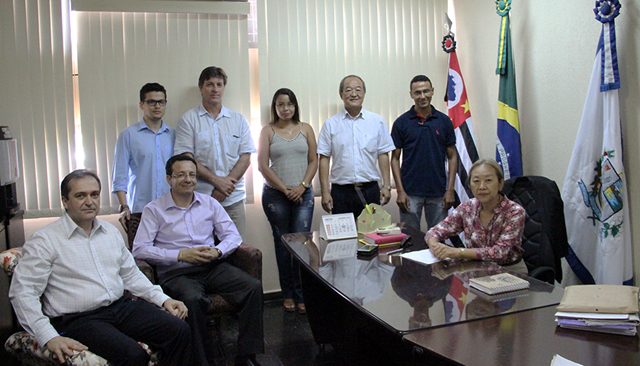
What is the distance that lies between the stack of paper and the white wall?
1.64 meters

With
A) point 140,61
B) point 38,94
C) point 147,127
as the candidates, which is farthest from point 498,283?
point 38,94

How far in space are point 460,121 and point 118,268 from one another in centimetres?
281

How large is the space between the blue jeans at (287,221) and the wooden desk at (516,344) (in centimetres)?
222

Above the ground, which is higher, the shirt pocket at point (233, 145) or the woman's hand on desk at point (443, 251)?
the shirt pocket at point (233, 145)

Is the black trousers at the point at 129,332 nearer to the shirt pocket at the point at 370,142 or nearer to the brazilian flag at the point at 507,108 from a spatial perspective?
the shirt pocket at the point at 370,142

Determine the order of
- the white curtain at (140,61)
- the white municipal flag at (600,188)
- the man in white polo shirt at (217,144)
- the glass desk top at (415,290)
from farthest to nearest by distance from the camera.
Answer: the white curtain at (140,61) < the man in white polo shirt at (217,144) < the white municipal flag at (600,188) < the glass desk top at (415,290)

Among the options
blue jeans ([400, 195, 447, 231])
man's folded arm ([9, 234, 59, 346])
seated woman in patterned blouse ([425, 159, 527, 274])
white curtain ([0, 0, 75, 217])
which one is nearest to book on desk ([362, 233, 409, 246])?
seated woman in patterned blouse ([425, 159, 527, 274])

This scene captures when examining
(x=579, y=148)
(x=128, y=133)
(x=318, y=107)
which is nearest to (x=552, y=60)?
(x=579, y=148)

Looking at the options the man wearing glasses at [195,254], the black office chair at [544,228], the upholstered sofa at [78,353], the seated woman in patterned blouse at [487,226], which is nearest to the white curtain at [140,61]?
the man wearing glasses at [195,254]

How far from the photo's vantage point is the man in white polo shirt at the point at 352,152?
12.2 ft

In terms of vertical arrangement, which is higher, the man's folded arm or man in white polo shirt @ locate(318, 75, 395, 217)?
man in white polo shirt @ locate(318, 75, 395, 217)

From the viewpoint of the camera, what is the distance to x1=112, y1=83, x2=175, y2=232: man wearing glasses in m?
3.38

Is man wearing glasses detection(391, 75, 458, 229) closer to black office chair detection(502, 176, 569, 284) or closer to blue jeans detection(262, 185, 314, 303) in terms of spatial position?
blue jeans detection(262, 185, 314, 303)

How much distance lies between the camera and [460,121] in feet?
13.2
